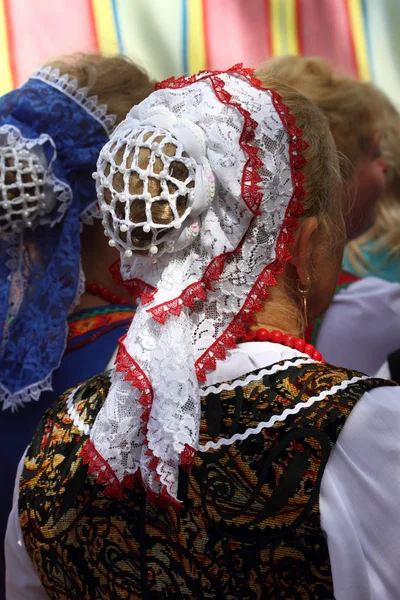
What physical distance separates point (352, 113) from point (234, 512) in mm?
1483

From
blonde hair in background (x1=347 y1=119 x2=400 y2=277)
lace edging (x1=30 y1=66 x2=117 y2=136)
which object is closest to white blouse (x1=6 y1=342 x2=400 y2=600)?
lace edging (x1=30 y1=66 x2=117 y2=136)

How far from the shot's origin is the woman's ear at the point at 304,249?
1236mm

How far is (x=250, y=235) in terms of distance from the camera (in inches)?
46.9

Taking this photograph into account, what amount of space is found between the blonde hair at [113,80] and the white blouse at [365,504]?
1.14m

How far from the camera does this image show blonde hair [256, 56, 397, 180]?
2.18m

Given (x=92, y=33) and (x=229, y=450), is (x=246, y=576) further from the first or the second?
(x=92, y=33)

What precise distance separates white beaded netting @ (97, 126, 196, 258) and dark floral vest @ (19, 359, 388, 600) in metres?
0.26

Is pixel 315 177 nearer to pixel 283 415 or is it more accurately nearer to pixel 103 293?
pixel 283 415

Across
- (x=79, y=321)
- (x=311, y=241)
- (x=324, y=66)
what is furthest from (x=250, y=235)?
(x=324, y=66)

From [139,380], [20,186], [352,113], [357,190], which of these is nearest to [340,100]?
[352,113]

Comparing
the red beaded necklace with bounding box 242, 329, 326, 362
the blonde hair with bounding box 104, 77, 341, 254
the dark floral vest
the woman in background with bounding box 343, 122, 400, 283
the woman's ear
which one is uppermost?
the blonde hair with bounding box 104, 77, 341, 254

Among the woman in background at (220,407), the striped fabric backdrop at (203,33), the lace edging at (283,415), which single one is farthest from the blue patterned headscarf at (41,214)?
the striped fabric backdrop at (203,33)

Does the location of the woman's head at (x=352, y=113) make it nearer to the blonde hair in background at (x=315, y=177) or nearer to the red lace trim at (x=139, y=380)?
the blonde hair in background at (x=315, y=177)

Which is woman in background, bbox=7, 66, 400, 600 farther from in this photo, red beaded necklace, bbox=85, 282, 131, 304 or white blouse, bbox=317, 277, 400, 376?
white blouse, bbox=317, 277, 400, 376
